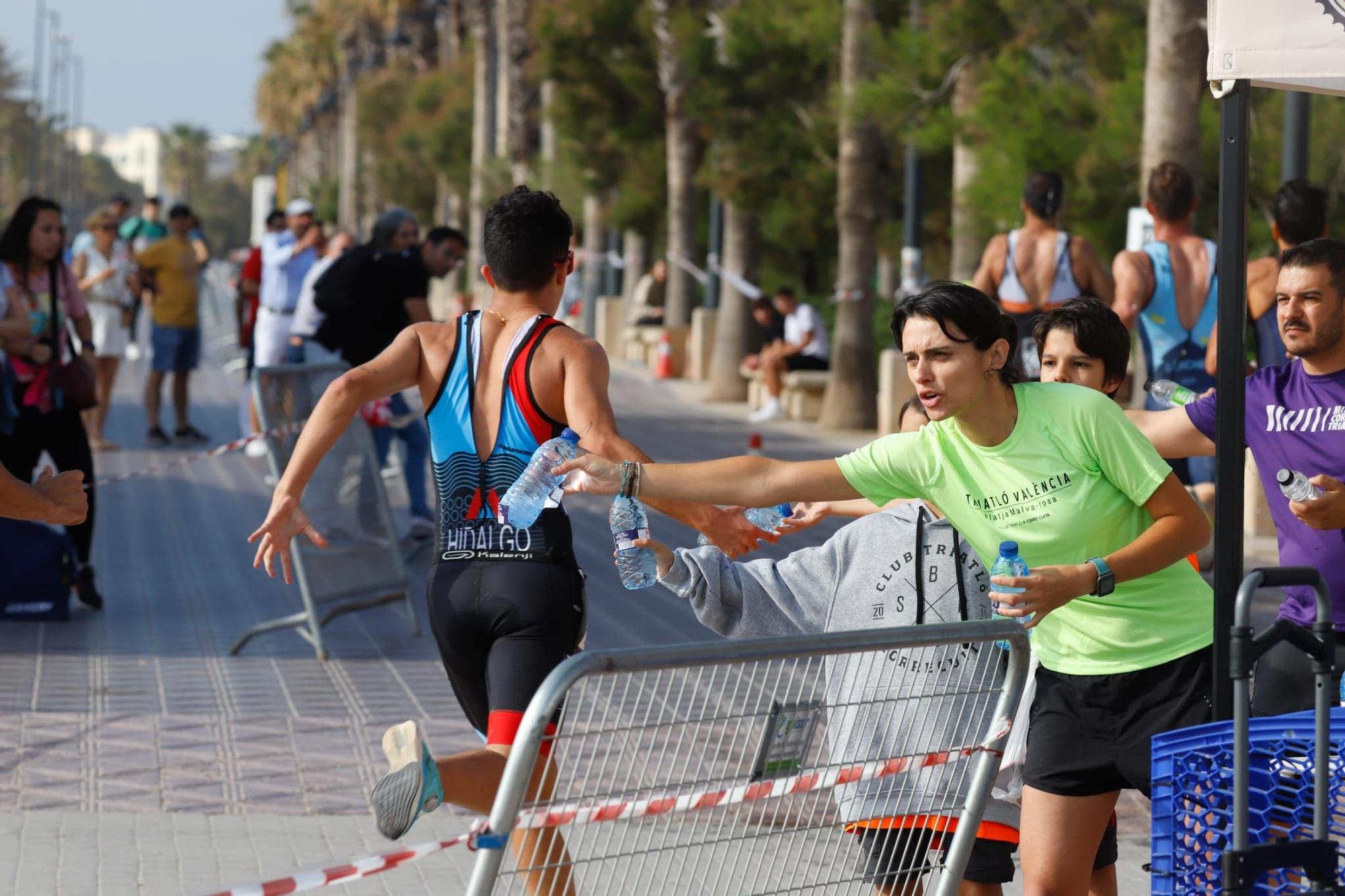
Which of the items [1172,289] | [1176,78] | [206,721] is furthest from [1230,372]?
[1176,78]

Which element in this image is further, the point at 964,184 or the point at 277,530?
the point at 964,184

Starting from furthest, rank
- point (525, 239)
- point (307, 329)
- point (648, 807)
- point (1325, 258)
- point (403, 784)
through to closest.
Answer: point (307, 329)
point (525, 239)
point (1325, 258)
point (403, 784)
point (648, 807)

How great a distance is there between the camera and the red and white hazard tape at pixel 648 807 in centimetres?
287

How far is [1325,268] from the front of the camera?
430cm

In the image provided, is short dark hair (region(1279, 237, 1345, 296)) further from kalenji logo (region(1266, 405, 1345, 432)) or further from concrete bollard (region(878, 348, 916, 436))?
concrete bollard (region(878, 348, 916, 436))

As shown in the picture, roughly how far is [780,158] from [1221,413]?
18.0 meters

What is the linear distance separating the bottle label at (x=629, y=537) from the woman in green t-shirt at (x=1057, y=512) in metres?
0.09

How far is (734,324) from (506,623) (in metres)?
18.7

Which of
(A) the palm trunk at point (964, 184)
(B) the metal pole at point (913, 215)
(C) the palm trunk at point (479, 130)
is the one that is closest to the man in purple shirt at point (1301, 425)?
(A) the palm trunk at point (964, 184)

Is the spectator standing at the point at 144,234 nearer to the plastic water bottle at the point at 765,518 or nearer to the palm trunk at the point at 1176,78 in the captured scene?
the palm trunk at the point at 1176,78

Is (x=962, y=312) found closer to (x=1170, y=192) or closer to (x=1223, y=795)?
(x=1223, y=795)

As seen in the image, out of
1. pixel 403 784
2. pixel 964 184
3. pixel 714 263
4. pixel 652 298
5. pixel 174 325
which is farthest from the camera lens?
pixel 652 298

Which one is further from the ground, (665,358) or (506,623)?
(665,358)

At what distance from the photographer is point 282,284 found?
14.1m
